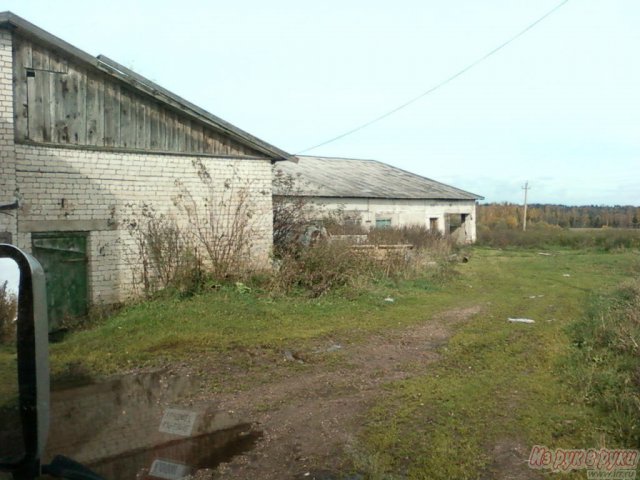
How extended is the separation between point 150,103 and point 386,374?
8002 millimetres

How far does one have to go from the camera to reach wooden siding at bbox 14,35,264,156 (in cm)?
1052

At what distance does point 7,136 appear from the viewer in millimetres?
10211

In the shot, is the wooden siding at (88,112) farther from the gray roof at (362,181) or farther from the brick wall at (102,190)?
the gray roof at (362,181)

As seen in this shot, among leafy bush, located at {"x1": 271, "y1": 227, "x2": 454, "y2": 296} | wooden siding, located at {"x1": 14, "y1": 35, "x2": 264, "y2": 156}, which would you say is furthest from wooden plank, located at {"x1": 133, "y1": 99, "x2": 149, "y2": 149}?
leafy bush, located at {"x1": 271, "y1": 227, "x2": 454, "y2": 296}

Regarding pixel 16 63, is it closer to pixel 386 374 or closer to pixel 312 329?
pixel 312 329

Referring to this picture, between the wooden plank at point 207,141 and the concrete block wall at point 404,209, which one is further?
the concrete block wall at point 404,209

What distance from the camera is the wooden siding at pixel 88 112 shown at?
10516 millimetres

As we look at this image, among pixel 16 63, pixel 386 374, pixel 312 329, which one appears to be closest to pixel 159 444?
pixel 386 374

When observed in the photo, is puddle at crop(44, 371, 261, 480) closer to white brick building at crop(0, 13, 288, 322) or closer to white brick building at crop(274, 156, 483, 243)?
white brick building at crop(0, 13, 288, 322)

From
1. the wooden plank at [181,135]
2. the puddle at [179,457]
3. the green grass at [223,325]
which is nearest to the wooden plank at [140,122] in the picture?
the wooden plank at [181,135]

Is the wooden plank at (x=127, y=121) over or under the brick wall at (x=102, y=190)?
over

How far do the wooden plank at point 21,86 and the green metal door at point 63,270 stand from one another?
1997 mm

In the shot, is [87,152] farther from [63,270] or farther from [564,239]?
[564,239]

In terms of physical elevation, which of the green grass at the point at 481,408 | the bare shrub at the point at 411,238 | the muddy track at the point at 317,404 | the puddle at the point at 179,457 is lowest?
the puddle at the point at 179,457
